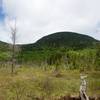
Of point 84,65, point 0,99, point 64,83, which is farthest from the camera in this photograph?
point 84,65

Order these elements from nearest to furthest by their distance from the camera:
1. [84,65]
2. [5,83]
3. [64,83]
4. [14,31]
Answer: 1. [5,83]
2. [64,83]
3. [14,31]
4. [84,65]

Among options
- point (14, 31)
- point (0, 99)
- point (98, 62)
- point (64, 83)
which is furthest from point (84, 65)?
point (0, 99)

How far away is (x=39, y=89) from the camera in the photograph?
110ft

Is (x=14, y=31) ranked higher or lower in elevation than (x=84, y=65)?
higher

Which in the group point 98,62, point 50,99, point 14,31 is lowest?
A: point 50,99

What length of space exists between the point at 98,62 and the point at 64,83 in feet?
102

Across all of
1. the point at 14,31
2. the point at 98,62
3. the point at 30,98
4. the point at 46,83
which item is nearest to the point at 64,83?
the point at 46,83

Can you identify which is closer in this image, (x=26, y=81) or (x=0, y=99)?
(x=0, y=99)

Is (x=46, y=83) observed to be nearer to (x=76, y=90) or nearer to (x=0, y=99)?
(x=76, y=90)

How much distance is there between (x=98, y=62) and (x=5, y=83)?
122 feet

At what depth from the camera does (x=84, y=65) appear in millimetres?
95625

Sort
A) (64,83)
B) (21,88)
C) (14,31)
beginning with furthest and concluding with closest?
1. (14,31)
2. (64,83)
3. (21,88)

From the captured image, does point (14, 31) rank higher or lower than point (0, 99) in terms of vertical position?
higher

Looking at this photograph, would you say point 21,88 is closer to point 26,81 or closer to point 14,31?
point 26,81
